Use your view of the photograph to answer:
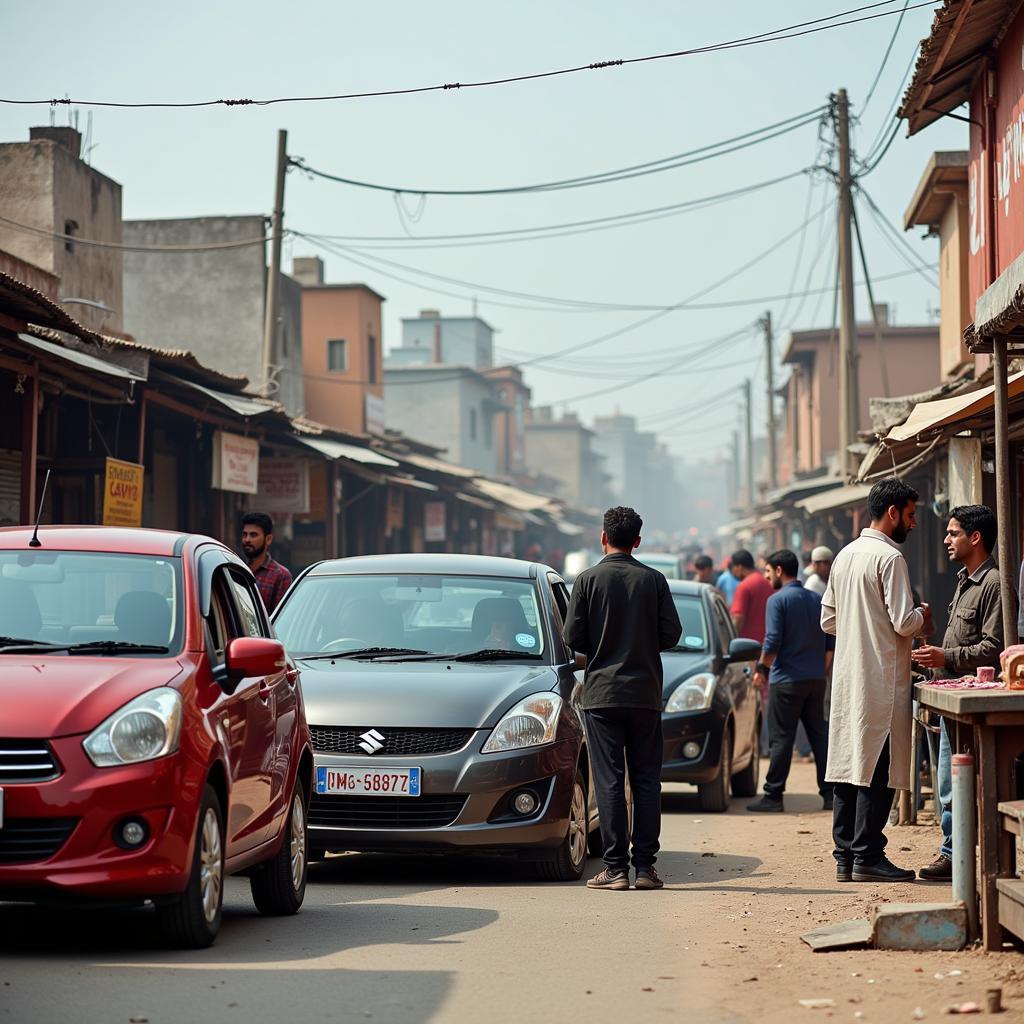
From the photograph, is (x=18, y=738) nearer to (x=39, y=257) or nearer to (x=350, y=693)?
(x=350, y=693)

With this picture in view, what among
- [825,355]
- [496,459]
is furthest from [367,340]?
[496,459]

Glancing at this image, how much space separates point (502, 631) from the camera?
10.1 m

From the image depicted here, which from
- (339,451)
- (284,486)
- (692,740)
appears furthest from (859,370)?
(692,740)

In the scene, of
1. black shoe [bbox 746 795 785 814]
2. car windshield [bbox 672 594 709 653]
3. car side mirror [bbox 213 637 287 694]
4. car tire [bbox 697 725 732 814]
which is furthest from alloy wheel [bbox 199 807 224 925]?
car windshield [bbox 672 594 709 653]

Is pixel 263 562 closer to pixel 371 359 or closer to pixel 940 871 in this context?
pixel 940 871

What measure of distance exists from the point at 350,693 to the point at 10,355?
683cm

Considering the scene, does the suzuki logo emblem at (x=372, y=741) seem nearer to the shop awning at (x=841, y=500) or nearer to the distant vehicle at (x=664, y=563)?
the shop awning at (x=841, y=500)

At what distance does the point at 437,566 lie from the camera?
1057 centimetres

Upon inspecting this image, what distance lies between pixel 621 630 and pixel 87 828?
3727 mm

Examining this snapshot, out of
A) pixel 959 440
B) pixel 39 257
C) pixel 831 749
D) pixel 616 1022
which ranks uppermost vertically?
pixel 39 257

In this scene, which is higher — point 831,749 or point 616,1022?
point 831,749

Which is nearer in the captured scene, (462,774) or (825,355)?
(462,774)

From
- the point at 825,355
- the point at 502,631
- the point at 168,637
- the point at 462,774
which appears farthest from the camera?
the point at 825,355

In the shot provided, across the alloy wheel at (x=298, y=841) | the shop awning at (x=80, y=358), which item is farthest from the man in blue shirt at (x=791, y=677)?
the alloy wheel at (x=298, y=841)
